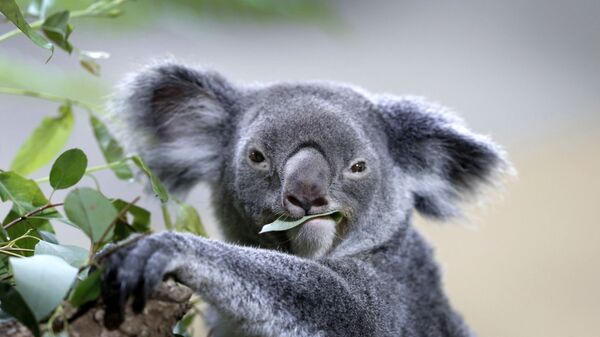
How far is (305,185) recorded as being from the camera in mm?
2553

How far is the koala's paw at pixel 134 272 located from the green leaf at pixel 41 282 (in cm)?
9

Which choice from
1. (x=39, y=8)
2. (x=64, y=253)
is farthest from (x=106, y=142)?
(x=64, y=253)

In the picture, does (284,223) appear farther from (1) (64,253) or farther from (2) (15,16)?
(2) (15,16)

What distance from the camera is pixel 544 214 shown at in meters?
9.20

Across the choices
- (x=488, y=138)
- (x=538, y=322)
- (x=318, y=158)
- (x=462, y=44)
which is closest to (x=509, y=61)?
(x=462, y=44)

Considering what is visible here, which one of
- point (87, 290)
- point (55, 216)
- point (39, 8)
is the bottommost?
point (55, 216)

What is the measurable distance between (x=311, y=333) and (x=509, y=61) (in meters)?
10.1

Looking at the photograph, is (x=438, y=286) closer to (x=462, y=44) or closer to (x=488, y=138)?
(x=488, y=138)

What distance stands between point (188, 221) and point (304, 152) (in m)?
0.50

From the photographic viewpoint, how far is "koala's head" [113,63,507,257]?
2760 mm

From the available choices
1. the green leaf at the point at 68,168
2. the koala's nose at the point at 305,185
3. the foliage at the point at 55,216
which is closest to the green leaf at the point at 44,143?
the foliage at the point at 55,216

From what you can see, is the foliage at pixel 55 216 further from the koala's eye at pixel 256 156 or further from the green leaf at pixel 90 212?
the koala's eye at pixel 256 156

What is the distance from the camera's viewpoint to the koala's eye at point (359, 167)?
2.91m

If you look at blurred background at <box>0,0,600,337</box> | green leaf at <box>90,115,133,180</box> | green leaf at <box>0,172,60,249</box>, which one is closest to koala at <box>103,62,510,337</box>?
green leaf at <box>90,115,133,180</box>
